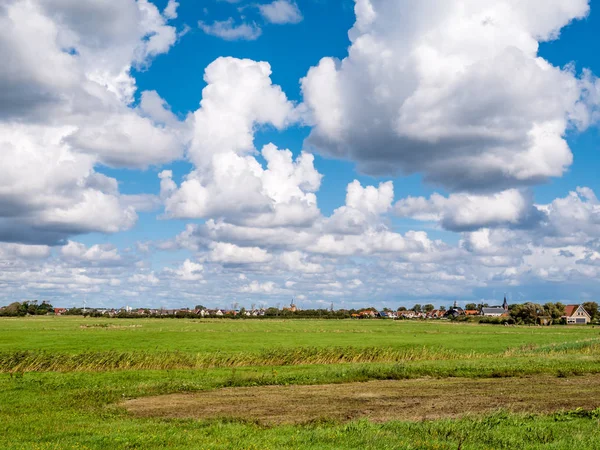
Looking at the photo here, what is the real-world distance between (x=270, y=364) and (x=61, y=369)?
1537cm

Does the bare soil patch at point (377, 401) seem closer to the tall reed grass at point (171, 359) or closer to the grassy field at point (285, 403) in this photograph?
the grassy field at point (285, 403)

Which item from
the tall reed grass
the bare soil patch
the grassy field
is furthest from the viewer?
the tall reed grass

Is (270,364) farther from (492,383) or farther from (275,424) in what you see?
(275,424)

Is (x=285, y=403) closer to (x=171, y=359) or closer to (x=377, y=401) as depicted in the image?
(x=377, y=401)

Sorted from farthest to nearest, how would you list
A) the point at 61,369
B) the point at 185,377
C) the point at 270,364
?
the point at 270,364, the point at 61,369, the point at 185,377

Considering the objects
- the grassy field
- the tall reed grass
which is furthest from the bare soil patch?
the tall reed grass

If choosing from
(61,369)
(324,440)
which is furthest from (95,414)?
(61,369)

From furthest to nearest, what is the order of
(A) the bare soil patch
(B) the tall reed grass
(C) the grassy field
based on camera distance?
(B) the tall reed grass
(A) the bare soil patch
(C) the grassy field

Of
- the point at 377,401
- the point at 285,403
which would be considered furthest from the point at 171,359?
the point at 377,401

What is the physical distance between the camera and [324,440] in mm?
15953

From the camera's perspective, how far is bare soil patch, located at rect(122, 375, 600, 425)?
2088cm

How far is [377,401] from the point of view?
24094 millimetres

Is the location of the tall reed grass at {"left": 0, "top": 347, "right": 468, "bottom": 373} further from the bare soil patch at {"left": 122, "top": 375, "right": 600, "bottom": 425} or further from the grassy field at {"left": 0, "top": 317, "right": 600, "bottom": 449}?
the bare soil patch at {"left": 122, "top": 375, "right": 600, "bottom": 425}

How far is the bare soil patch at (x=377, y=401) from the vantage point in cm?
2088
